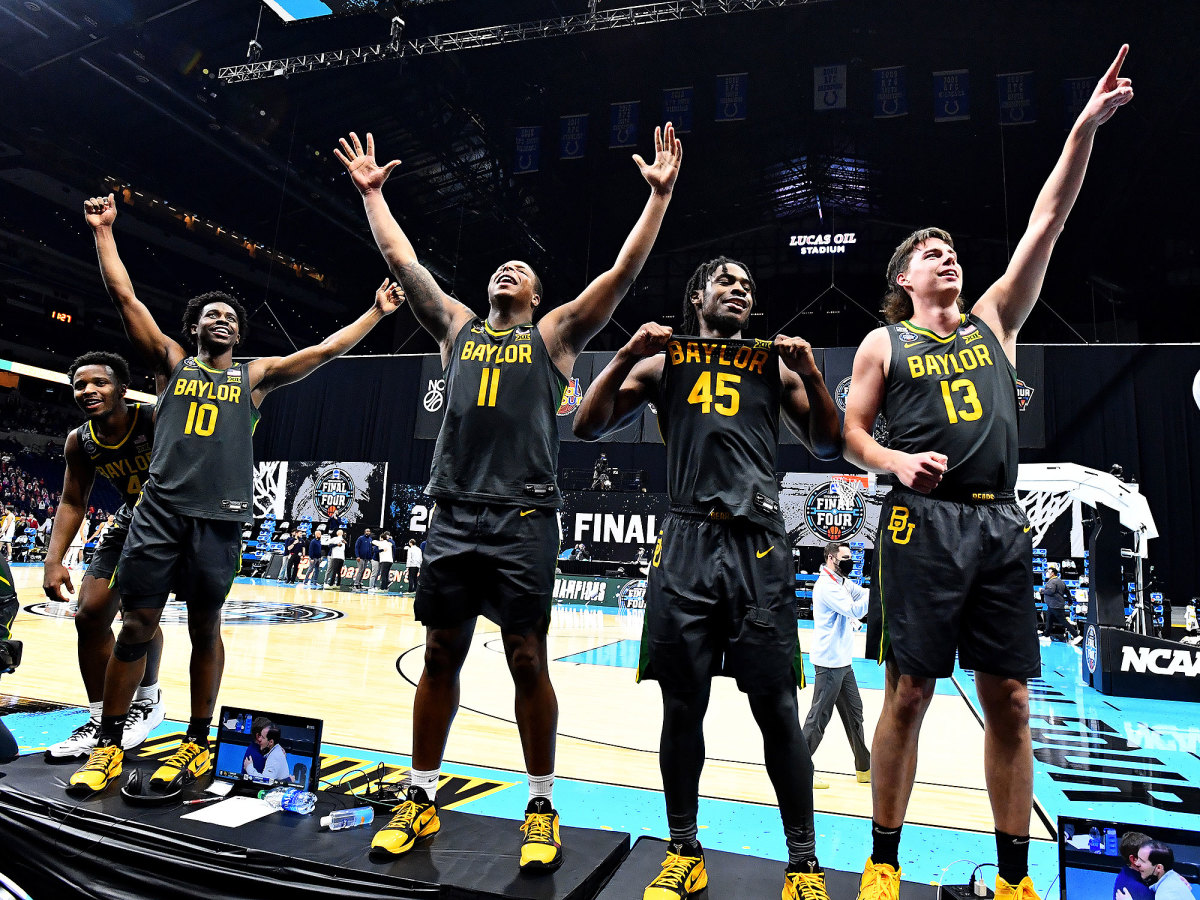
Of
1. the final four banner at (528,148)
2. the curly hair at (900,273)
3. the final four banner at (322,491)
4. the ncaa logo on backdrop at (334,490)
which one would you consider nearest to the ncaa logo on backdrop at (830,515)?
the final four banner at (528,148)

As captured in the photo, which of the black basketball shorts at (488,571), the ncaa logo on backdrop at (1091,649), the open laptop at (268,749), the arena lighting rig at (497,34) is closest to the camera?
the black basketball shorts at (488,571)

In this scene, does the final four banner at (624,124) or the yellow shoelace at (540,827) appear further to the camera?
the final four banner at (624,124)

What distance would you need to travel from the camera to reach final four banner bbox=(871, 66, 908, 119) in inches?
442

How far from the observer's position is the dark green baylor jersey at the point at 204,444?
3100 mm

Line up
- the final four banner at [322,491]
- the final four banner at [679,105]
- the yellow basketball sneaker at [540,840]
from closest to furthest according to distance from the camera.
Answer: the yellow basketball sneaker at [540,840] → the final four banner at [679,105] → the final four banner at [322,491]

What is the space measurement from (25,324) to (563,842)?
2593 centimetres

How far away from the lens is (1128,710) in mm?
6746

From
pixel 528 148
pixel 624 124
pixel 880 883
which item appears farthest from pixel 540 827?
pixel 528 148

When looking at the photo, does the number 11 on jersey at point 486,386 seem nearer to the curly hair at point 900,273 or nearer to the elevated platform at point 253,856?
the curly hair at point 900,273

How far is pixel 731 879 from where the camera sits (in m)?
2.30

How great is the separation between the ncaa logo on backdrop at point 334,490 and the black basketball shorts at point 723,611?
19.3m

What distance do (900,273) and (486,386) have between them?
157 cm

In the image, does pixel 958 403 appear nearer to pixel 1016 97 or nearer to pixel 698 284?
pixel 698 284

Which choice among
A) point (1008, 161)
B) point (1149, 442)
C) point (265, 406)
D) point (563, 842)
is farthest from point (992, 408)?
point (265, 406)
